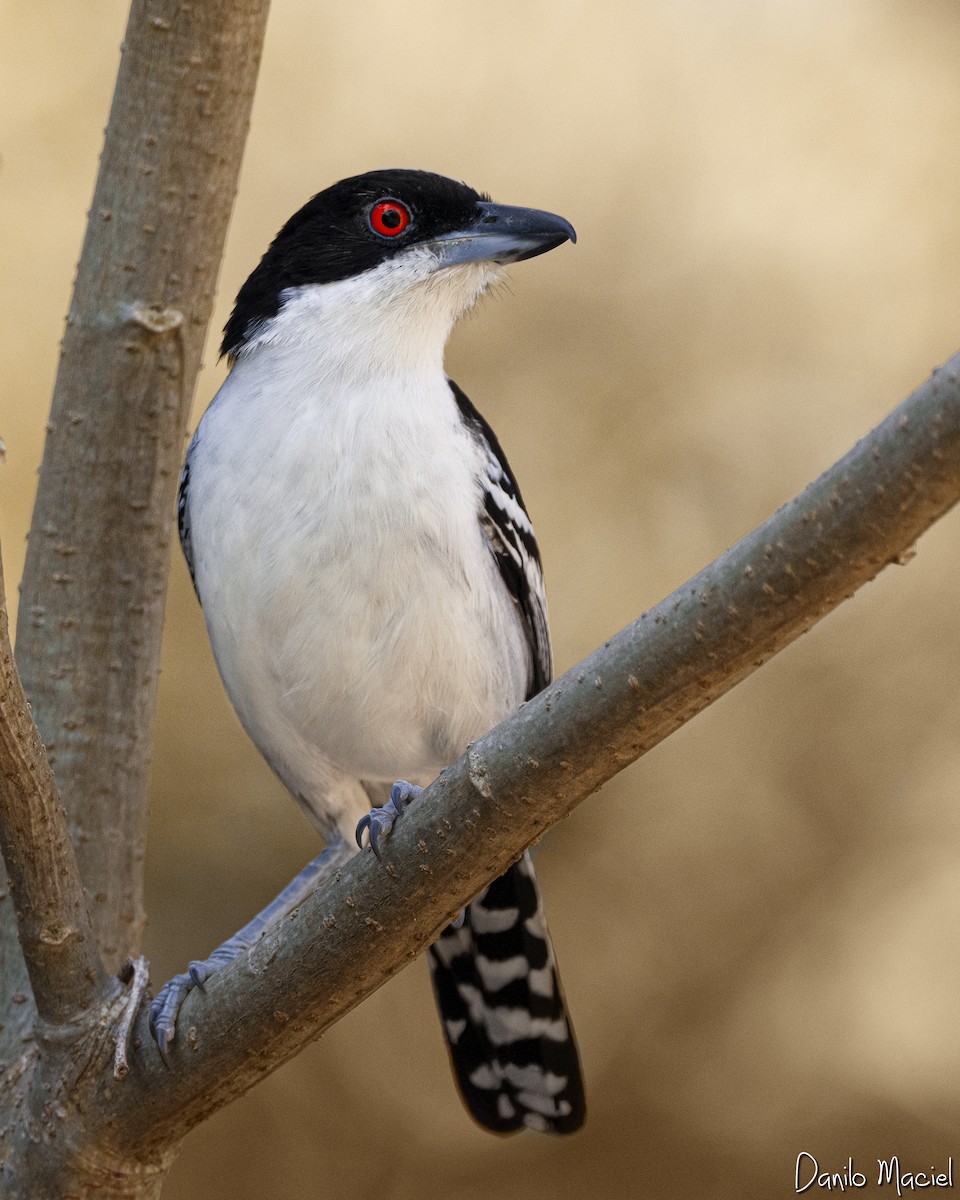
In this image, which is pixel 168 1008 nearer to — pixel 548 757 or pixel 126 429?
pixel 548 757

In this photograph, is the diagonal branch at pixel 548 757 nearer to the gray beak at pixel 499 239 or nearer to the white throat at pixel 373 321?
the white throat at pixel 373 321

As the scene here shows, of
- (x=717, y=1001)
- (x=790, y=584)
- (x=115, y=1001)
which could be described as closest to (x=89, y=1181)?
(x=115, y=1001)

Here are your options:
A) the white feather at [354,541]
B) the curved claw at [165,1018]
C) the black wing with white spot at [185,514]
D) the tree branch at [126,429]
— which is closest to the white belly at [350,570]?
the white feather at [354,541]

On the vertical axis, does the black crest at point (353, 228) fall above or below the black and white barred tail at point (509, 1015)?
above

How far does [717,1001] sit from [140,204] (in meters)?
4.15

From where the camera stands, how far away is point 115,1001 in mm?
3244

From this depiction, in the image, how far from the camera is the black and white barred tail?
14.7ft

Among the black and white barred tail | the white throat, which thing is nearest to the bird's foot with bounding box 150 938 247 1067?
the black and white barred tail

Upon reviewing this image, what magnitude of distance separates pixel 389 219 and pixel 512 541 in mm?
1149

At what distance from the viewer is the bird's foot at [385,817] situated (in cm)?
287

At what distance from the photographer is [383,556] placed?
3787 mm

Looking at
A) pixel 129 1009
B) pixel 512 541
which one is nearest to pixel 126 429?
pixel 512 541

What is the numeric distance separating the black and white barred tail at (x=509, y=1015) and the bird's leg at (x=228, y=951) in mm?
522

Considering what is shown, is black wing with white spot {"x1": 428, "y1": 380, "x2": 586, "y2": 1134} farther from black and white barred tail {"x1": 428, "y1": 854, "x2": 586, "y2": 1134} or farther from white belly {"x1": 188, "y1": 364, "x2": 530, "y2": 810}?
white belly {"x1": 188, "y1": 364, "x2": 530, "y2": 810}
